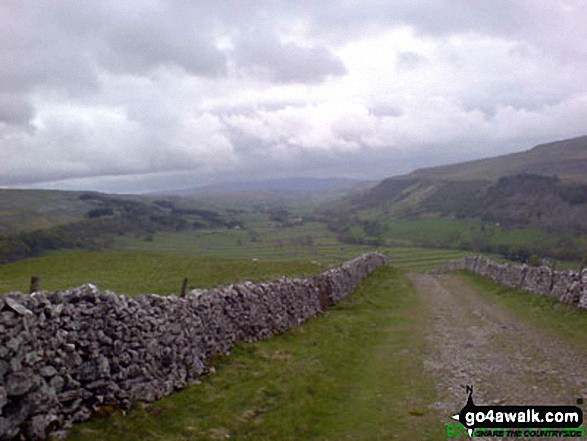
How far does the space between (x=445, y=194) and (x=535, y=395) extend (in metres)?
189

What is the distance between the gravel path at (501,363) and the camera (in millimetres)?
10258

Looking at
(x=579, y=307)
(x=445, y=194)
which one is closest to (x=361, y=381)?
(x=579, y=307)

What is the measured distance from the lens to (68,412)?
815cm

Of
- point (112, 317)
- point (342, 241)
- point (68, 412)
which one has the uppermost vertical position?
point (112, 317)

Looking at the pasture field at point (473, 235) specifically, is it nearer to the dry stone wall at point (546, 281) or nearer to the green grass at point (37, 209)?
the dry stone wall at point (546, 281)

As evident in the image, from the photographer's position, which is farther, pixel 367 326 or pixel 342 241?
pixel 342 241

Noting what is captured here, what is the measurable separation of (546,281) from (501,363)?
535 inches

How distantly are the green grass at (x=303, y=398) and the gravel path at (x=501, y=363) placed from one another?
617mm

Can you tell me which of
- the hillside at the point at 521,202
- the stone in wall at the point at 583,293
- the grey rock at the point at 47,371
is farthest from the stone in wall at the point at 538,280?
the hillside at the point at 521,202

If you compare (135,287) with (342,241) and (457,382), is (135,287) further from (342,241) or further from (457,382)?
(342,241)

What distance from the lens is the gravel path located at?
33.7 ft

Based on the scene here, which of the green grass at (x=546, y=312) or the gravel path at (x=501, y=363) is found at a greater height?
the gravel path at (x=501, y=363)

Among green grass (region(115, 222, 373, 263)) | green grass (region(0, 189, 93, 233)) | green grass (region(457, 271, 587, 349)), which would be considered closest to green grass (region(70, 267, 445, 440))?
green grass (region(457, 271, 587, 349))

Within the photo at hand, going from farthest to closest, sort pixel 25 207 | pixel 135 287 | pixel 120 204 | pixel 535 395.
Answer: pixel 120 204, pixel 25 207, pixel 135 287, pixel 535 395
